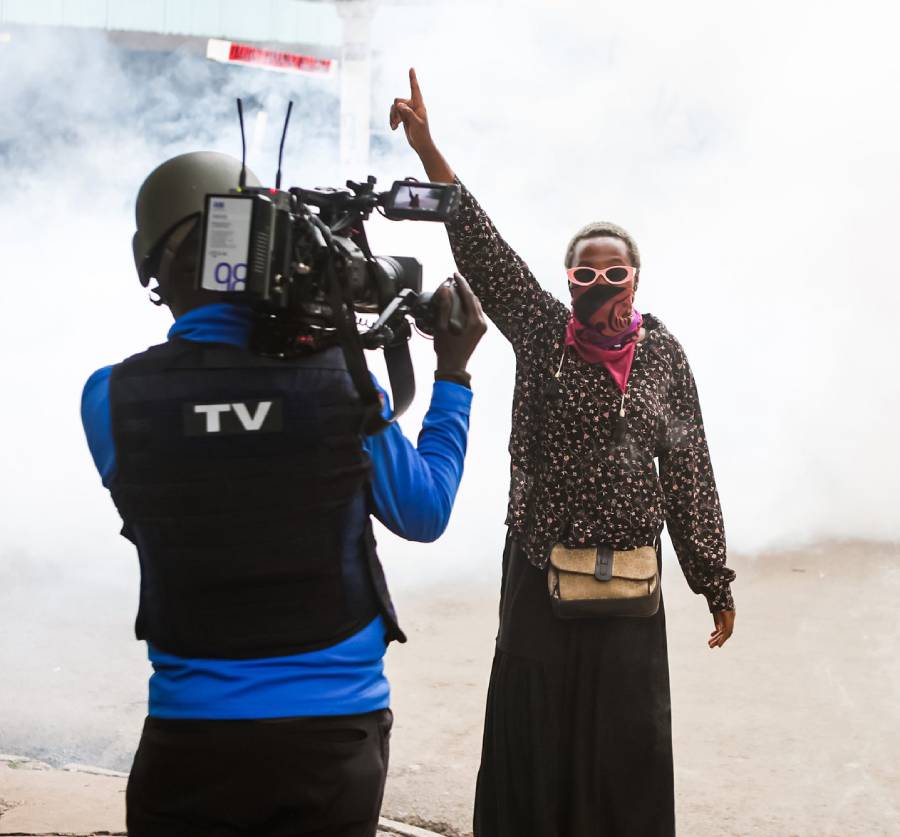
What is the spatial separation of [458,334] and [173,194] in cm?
47

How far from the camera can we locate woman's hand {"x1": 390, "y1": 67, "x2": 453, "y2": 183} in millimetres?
2809

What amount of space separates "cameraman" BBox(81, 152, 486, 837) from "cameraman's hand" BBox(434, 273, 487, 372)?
226 millimetres

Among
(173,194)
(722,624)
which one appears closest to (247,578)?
(173,194)

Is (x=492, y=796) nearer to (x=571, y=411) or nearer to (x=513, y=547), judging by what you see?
(x=513, y=547)

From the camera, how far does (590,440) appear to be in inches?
110

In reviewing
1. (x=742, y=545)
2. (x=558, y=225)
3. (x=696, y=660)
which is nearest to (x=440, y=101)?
(x=558, y=225)

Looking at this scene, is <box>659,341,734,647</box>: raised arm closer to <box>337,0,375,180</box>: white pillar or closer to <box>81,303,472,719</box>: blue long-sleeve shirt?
<box>81,303,472,719</box>: blue long-sleeve shirt

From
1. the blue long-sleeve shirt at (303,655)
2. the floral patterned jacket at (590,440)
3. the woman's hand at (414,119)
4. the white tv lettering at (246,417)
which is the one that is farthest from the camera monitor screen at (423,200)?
the woman's hand at (414,119)

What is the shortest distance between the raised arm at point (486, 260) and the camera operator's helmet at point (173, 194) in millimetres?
929

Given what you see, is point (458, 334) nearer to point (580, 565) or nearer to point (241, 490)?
point (241, 490)

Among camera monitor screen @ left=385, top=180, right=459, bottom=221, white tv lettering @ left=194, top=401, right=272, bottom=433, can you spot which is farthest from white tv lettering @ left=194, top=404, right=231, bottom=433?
camera monitor screen @ left=385, top=180, right=459, bottom=221

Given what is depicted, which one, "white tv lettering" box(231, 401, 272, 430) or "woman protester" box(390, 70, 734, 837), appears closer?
"white tv lettering" box(231, 401, 272, 430)

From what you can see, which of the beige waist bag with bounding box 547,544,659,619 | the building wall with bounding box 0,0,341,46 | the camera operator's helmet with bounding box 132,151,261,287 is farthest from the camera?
the building wall with bounding box 0,0,341,46

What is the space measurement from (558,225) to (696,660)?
132 inches
